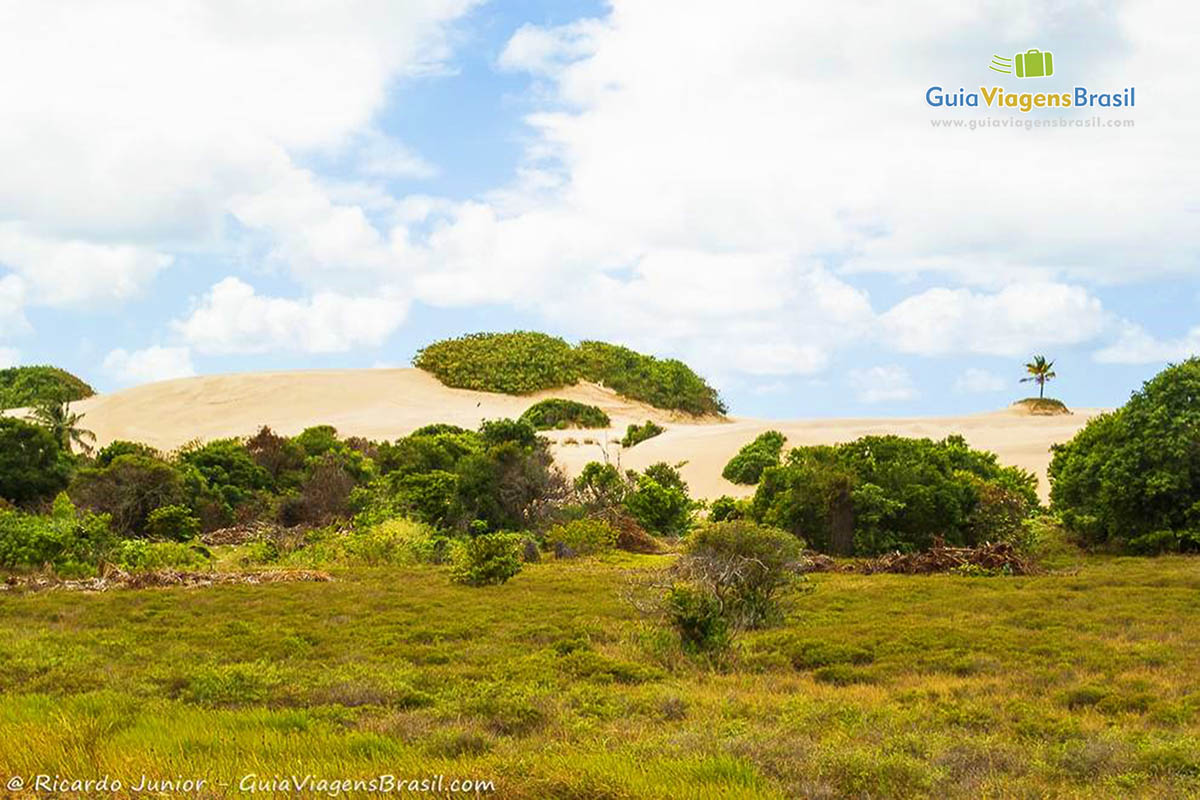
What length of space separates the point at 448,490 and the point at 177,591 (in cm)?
1297

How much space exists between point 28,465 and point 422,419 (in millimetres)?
42619

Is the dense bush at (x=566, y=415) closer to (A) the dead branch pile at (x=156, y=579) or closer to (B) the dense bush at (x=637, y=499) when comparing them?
(B) the dense bush at (x=637, y=499)

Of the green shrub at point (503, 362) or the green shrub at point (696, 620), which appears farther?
the green shrub at point (503, 362)

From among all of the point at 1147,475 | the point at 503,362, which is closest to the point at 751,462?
the point at 1147,475

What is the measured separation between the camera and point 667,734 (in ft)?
31.1

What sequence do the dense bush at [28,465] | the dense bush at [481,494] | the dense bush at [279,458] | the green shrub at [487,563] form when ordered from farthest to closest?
the dense bush at [279,458] < the dense bush at [28,465] < the dense bush at [481,494] < the green shrub at [487,563]

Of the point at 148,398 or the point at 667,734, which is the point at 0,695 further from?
the point at 148,398

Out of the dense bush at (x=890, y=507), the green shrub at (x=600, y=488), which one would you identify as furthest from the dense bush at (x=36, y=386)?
the dense bush at (x=890, y=507)

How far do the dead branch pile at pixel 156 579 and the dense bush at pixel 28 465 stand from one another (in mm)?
13769

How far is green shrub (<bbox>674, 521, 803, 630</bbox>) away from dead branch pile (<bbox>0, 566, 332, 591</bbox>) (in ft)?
29.5

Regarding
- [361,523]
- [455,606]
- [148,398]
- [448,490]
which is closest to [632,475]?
[448,490]

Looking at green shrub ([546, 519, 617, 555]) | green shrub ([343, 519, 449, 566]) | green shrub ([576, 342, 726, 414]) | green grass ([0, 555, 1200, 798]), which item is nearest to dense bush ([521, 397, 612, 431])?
green shrub ([576, 342, 726, 414])

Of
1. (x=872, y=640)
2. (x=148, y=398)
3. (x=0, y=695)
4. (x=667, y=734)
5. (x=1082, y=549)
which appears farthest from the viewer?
(x=148, y=398)

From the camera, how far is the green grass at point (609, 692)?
8.06 metres
